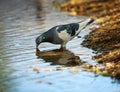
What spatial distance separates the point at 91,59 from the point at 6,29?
12.4 meters

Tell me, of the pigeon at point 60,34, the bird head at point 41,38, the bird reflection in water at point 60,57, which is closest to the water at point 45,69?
the bird reflection in water at point 60,57

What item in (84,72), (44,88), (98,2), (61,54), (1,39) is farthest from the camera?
(98,2)

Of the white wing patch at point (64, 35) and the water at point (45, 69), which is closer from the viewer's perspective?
the water at point (45, 69)

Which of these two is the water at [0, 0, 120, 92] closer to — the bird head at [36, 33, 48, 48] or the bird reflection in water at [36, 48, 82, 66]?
the bird reflection in water at [36, 48, 82, 66]

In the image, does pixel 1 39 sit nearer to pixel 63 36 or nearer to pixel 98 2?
pixel 63 36

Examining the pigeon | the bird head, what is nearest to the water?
the bird head

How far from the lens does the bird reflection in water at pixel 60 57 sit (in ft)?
53.5

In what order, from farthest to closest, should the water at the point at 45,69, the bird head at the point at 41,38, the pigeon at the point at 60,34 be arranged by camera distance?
the bird head at the point at 41,38
the pigeon at the point at 60,34
the water at the point at 45,69

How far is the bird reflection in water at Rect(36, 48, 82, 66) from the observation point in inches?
642

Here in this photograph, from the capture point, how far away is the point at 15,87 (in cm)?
1327

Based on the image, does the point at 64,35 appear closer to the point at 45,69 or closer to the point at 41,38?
the point at 41,38

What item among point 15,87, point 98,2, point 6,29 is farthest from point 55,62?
point 98,2

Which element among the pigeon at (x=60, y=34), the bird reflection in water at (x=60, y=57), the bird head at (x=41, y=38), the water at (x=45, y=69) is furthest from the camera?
the bird head at (x=41, y=38)

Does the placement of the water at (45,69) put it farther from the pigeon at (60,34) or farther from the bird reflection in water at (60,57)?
the pigeon at (60,34)
